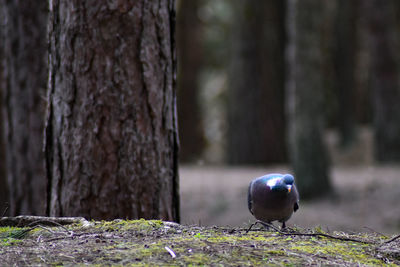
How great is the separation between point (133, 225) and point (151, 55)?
5.27 ft

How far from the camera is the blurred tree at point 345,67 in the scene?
1939 cm

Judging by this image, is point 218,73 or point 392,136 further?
point 218,73

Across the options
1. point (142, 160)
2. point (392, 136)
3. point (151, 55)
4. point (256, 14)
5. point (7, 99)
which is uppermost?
point (256, 14)

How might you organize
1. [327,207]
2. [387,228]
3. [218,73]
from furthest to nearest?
[218,73] < [327,207] < [387,228]

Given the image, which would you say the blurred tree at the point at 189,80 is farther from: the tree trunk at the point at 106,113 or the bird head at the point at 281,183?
the bird head at the point at 281,183

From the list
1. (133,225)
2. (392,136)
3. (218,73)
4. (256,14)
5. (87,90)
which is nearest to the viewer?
(133,225)

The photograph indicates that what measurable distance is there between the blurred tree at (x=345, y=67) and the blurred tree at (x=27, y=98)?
14448 millimetres

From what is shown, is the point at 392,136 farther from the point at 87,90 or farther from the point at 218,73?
the point at 218,73

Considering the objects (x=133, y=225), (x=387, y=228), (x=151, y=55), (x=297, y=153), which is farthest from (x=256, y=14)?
(x=133, y=225)

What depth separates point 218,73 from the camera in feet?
109

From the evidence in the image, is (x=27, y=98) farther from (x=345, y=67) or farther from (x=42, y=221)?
(x=345, y=67)

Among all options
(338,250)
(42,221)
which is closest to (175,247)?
(338,250)

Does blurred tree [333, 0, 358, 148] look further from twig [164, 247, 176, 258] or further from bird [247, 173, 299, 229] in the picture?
twig [164, 247, 176, 258]

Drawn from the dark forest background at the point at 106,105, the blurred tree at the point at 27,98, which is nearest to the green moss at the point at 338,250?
the dark forest background at the point at 106,105
